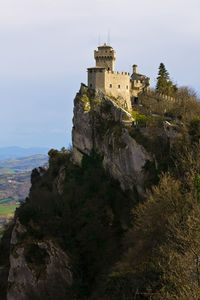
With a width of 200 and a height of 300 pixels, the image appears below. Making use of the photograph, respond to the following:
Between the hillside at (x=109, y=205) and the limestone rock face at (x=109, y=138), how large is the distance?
14 centimetres

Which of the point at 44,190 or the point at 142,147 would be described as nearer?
the point at 142,147

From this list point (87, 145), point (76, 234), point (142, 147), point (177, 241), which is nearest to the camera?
point (177, 241)

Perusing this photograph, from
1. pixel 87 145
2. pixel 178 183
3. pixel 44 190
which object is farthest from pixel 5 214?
pixel 178 183

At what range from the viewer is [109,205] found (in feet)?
166

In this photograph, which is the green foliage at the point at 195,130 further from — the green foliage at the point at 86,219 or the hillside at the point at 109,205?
the green foliage at the point at 86,219

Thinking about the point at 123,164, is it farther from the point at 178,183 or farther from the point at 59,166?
the point at 59,166

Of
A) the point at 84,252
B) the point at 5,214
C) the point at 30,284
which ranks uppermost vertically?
the point at 84,252

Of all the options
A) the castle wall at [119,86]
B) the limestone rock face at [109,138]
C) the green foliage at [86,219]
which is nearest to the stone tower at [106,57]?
the castle wall at [119,86]

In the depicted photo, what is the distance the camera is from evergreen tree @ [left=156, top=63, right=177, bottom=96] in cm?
6706

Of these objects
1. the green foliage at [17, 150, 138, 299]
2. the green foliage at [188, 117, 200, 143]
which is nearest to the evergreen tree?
the green foliage at [17, 150, 138, 299]

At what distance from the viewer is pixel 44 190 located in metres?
70.7

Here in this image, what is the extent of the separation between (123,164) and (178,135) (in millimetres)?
10576

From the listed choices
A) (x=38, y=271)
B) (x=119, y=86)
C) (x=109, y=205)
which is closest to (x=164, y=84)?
(x=119, y=86)

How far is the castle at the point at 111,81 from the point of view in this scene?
59719mm
